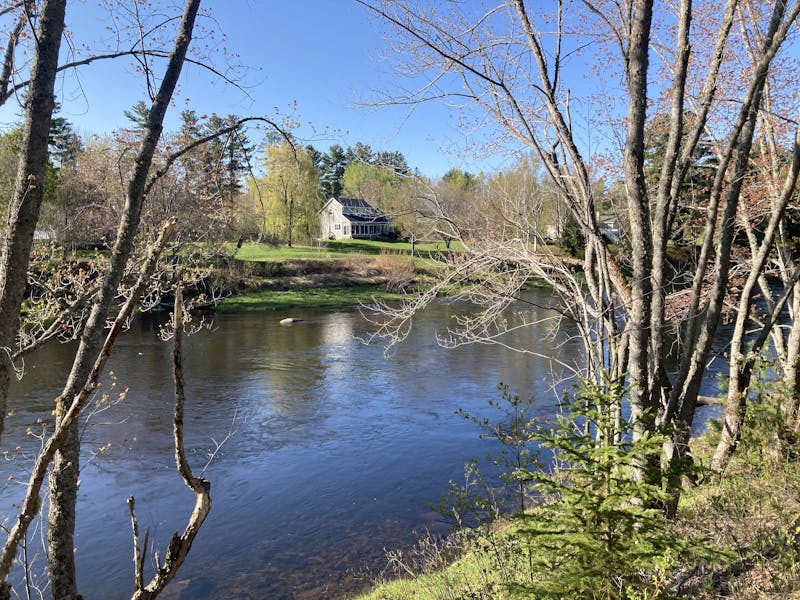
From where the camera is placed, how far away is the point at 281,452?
12.2 m

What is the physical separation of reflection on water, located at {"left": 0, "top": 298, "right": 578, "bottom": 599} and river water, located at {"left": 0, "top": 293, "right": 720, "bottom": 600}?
0.04 meters

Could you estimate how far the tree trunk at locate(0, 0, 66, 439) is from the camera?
10.5 ft

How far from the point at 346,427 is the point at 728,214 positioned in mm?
10392

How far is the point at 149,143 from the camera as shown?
436 cm

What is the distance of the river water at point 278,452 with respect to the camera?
27.2 ft

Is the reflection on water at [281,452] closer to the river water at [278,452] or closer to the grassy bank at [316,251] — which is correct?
the river water at [278,452]

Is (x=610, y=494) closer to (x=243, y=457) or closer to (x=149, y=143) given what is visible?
(x=149, y=143)

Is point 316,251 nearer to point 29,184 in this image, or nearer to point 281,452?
point 281,452

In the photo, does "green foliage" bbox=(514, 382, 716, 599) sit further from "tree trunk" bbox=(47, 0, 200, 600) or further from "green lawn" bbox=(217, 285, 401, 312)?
"green lawn" bbox=(217, 285, 401, 312)

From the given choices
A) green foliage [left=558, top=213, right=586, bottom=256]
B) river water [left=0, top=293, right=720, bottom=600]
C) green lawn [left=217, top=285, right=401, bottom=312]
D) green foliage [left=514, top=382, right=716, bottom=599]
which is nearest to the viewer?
green foliage [left=514, top=382, right=716, bottom=599]

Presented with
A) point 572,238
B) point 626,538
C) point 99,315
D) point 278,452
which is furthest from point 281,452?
point 626,538

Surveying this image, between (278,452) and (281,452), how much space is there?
0.06 meters

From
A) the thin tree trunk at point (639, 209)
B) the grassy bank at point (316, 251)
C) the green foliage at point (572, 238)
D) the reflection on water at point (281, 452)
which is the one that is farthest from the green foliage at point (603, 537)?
the grassy bank at point (316, 251)

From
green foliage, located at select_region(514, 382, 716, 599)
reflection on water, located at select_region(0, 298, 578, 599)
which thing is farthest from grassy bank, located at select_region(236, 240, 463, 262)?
green foliage, located at select_region(514, 382, 716, 599)
